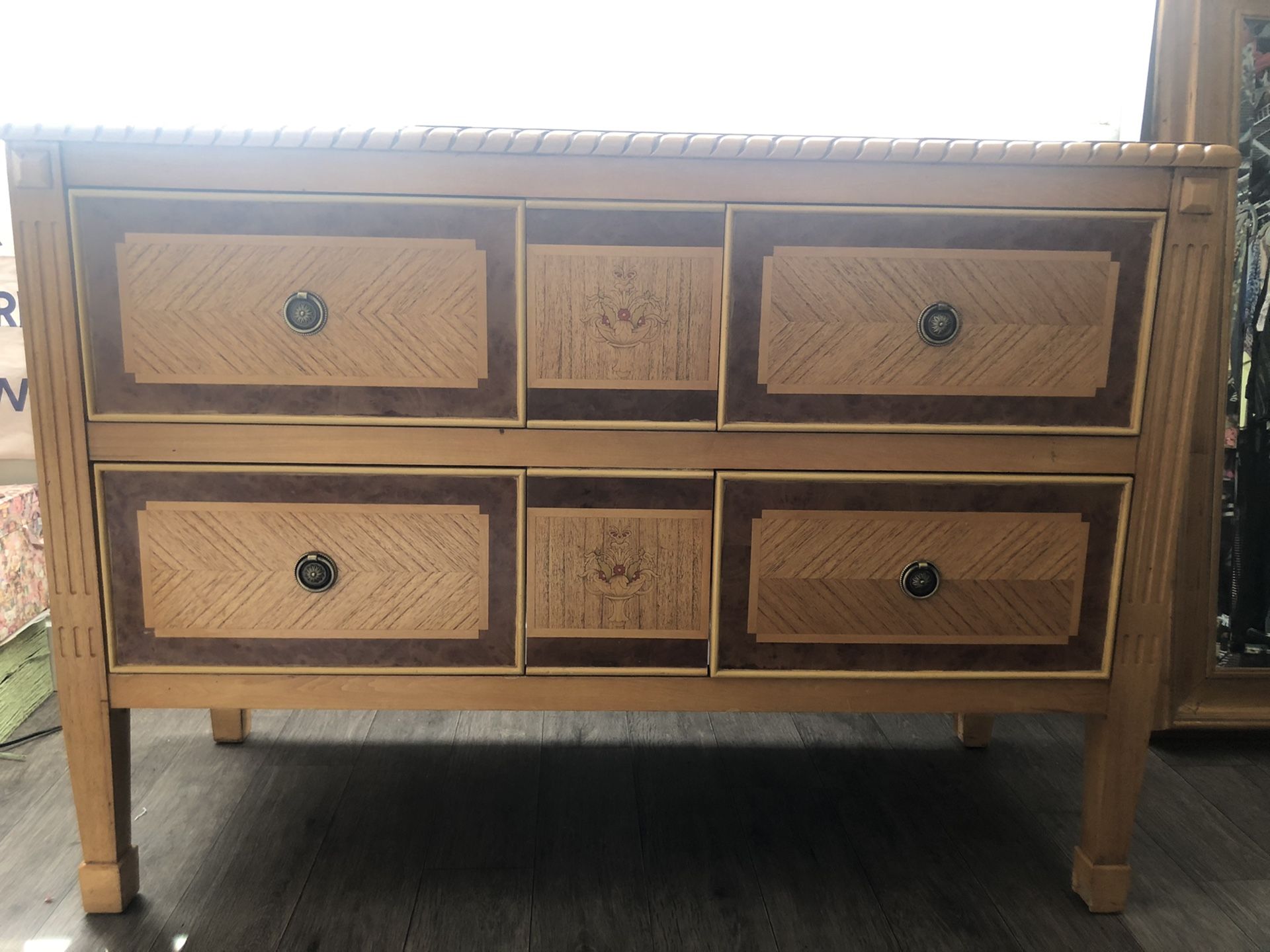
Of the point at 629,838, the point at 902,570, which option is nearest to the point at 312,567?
the point at 629,838

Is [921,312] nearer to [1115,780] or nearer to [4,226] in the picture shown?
[1115,780]

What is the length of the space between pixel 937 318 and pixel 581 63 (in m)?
0.89

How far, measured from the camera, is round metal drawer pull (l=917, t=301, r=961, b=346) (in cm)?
97

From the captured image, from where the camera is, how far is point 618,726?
1.56 metres

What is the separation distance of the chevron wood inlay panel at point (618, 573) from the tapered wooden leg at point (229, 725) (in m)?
0.73

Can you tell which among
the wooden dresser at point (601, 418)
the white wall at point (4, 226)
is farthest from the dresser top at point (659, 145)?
the white wall at point (4, 226)

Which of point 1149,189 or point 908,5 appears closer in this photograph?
point 1149,189

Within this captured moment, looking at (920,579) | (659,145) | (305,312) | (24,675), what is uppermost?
(659,145)

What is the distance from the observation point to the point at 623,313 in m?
0.96

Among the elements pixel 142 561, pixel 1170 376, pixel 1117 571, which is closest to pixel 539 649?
pixel 142 561

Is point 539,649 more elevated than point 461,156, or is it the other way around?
point 461,156

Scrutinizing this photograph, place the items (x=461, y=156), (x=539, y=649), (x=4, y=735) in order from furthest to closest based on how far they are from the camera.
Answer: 1. (x=4, y=735)
2. (x=539, y=649)
3. (x=461, y=156)

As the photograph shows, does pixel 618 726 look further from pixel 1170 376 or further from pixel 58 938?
pixel 1170 376

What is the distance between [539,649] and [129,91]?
1.30 meters
